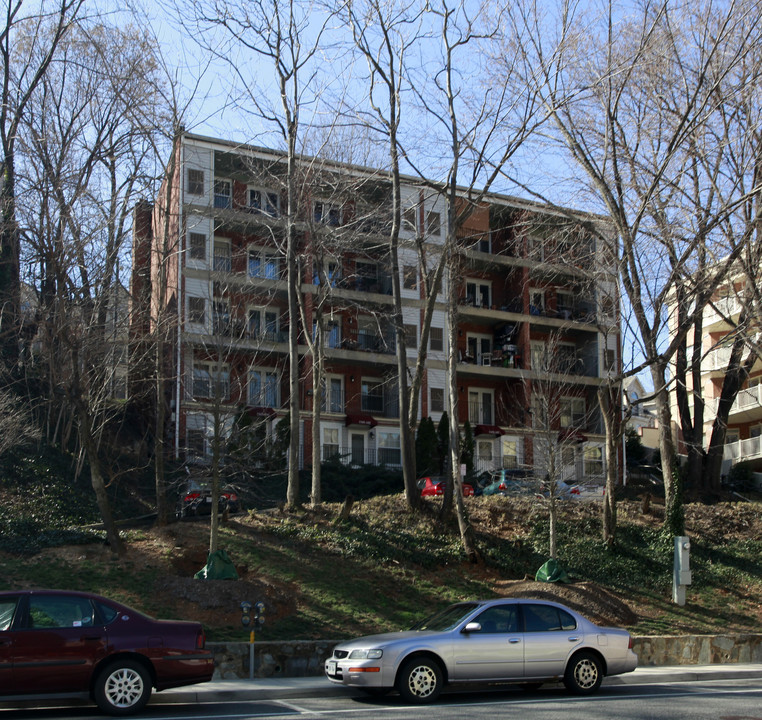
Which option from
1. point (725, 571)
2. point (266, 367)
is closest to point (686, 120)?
point (725, 571)

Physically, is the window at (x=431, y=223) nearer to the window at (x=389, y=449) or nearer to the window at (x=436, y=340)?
the window at (x=436, y=340)

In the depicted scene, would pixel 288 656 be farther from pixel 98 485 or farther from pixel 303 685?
pixel 98 485

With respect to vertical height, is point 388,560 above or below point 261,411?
below

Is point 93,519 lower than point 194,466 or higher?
lower

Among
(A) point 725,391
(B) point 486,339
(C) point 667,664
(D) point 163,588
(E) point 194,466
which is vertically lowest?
(C) point 667,664

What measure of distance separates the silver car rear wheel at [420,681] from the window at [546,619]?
1599 mm

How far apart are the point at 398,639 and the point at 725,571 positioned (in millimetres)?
15370

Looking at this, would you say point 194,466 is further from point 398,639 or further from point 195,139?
point 195,139

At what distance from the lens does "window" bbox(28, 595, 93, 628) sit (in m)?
10.2

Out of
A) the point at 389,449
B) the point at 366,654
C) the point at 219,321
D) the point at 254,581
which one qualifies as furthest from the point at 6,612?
the point at 389,449

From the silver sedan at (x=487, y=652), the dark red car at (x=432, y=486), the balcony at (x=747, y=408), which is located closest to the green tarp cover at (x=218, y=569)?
the silver sedan at (x=487, y=652)

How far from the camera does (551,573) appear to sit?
793 inches

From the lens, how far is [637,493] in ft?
110

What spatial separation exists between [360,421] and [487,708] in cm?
2775
